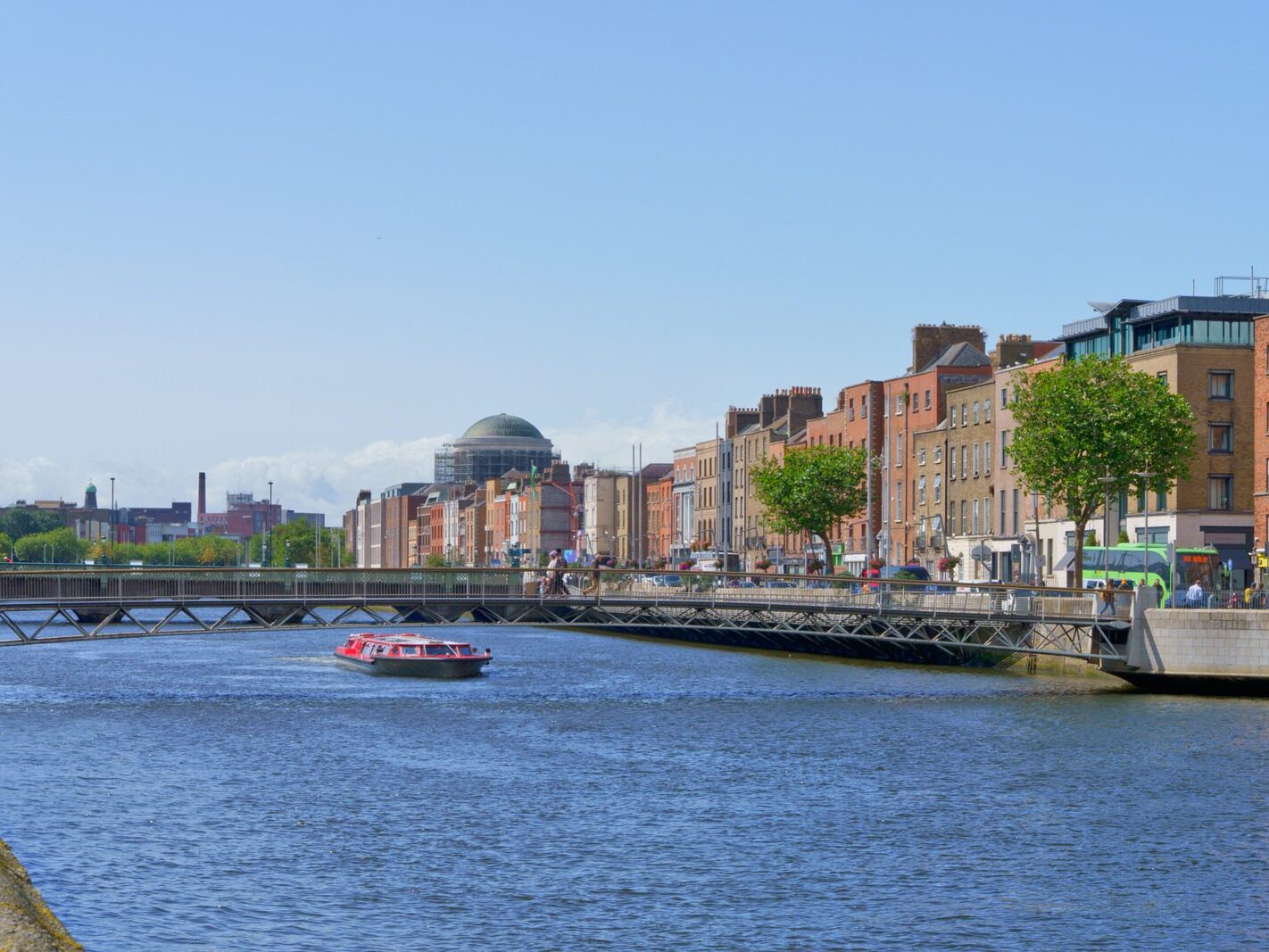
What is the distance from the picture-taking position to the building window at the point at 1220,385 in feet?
328

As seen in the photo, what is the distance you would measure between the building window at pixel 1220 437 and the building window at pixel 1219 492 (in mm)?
1424

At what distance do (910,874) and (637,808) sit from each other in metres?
9.91

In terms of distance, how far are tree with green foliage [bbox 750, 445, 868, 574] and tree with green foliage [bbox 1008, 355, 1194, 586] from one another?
4005 centimetres

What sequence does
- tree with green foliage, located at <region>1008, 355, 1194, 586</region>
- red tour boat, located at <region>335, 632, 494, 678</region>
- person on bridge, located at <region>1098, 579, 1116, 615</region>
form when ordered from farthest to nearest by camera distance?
1. red tour boat, located at <region>335, 632, 494, 678</region>
2. tree with green foliage, located at <region>1008, 355, 1194, 586</region>
3. person on bridge, located at <region>1098, 579, 1116, 615</region>

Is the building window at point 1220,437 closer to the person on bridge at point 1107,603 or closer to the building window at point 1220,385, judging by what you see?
the building window at point 1220,385

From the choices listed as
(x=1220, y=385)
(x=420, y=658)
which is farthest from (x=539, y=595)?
(x=1220, y=385)

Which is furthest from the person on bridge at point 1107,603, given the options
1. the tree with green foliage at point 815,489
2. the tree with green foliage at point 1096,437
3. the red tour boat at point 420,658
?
the tree with green foliage at point 815,489

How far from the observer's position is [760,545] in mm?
163750

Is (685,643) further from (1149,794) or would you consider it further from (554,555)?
(1149,794)

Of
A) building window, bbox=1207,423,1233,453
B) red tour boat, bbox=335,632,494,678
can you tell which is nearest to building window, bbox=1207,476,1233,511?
building window, bbox=1207,423,1233,453

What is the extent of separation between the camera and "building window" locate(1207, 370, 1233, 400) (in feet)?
328

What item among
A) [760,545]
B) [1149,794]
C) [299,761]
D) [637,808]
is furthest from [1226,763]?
[760,545]

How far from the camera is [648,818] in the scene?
150 ft

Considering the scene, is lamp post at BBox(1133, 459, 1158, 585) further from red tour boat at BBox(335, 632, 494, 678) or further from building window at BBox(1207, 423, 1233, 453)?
red tour boat at BBox(335, 632, 494, 678)
